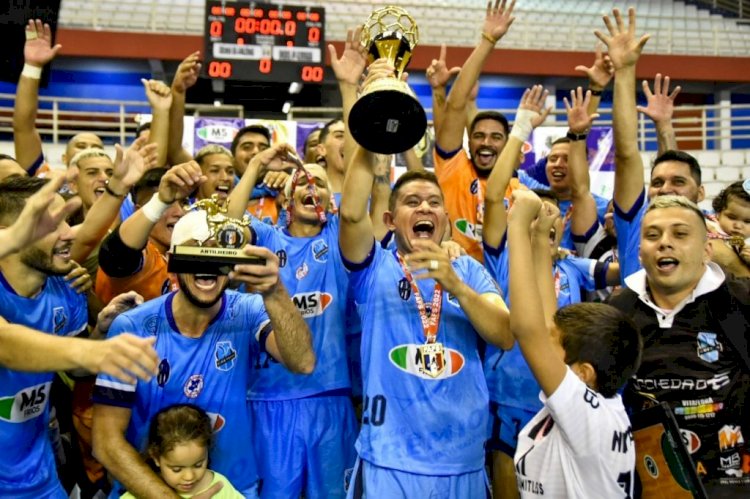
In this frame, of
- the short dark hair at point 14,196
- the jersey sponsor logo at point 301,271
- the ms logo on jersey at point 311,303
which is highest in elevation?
the short dark hair at point 14,196

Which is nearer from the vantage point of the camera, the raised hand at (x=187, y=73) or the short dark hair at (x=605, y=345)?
the short dark hair at (x=605, y=345)

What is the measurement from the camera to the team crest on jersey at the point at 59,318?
3.25 metres

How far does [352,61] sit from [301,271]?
1.03 meters

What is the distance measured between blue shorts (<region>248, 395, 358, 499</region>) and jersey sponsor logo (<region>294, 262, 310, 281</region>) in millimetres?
585

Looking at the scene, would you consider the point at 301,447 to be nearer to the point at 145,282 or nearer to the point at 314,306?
the point at 314,306

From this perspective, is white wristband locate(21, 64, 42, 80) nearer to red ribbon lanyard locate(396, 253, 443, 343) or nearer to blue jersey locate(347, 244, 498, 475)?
blue jersey locate(347, 244, 498, 475)

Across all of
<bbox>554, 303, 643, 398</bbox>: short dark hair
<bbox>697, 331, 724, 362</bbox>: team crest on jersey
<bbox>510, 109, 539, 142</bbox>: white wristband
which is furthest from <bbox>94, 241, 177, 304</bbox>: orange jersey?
<bbox>697, 331, 724, 362</bbox>: team crest on jersey

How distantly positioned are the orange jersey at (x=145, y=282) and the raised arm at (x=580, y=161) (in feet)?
7.76

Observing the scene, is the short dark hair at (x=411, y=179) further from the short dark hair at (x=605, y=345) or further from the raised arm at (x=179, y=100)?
the raised arm at (x=179, y=100)

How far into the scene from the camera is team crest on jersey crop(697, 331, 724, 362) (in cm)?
306

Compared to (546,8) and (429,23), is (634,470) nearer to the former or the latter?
(429,23)

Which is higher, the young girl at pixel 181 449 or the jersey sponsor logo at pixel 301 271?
the jersey sponsor logo at pixel 301 271

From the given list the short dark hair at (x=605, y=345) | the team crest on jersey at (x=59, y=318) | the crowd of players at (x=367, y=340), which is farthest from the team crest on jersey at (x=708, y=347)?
the team crest on jersey at (x=59, y=318)

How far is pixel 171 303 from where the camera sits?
10.7 ft
